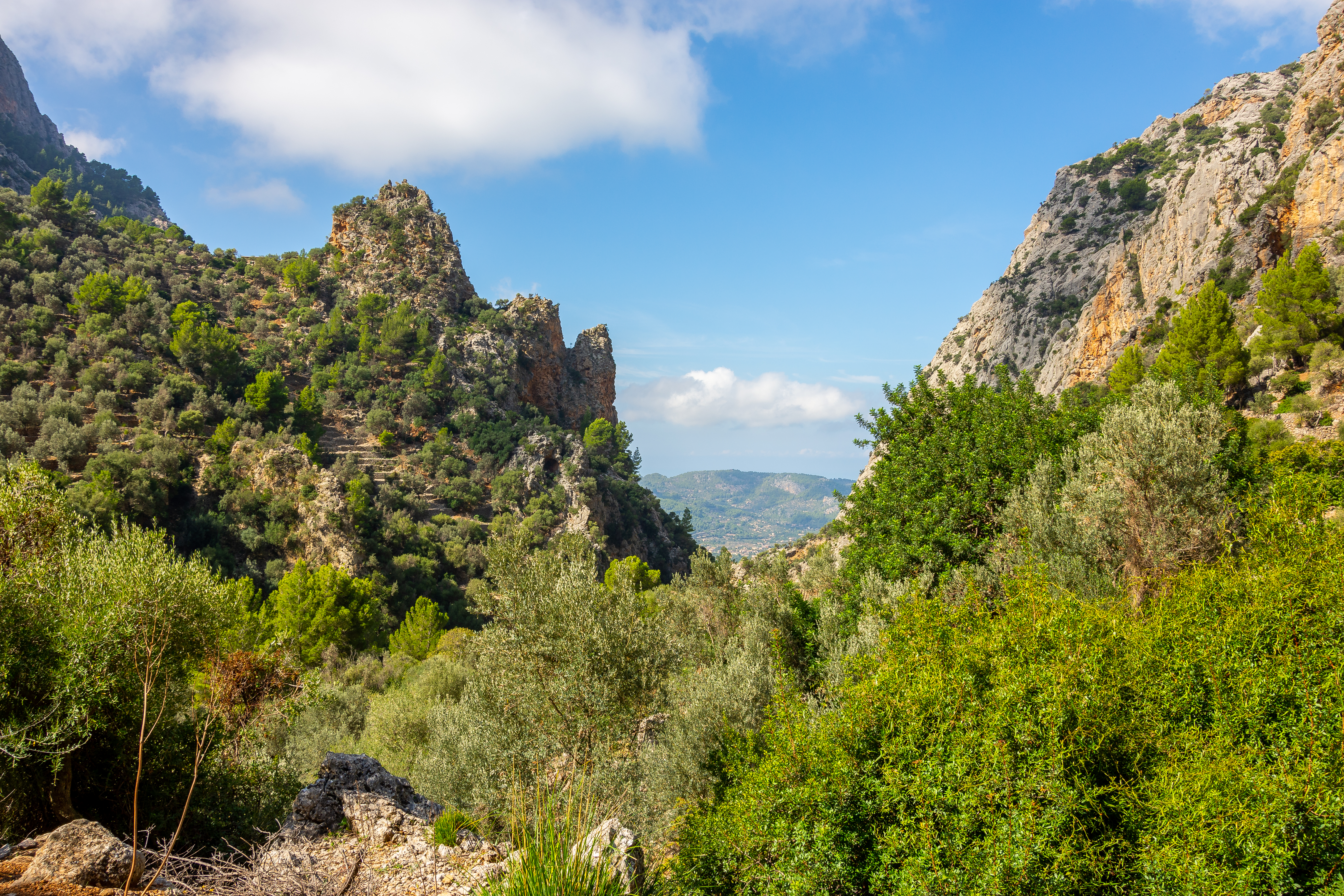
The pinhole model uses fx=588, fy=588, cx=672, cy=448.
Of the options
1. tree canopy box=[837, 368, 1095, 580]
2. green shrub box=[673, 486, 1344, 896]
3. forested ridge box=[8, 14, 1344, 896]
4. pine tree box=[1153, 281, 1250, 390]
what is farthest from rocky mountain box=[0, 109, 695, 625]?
pine tree box=[1153, 281, 1250, 390]

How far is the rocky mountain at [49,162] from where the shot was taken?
324 feet

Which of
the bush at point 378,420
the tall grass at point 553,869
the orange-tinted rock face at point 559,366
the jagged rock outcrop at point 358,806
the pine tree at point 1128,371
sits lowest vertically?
the jagged rock outcrop at point 358,806

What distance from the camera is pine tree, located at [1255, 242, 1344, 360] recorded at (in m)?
28.0

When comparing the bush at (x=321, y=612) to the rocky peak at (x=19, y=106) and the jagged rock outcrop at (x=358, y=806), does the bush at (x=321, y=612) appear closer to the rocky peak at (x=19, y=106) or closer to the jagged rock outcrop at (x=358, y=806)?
the jagged rock outcrop at (x=358, y=806)

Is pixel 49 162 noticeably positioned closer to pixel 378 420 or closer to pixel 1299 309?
pixel 378 420

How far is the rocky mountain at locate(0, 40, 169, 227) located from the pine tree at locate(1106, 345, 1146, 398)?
130 meters

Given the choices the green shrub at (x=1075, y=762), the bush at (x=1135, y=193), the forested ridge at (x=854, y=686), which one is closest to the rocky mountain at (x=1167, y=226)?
the bush at (x=1135, y=193)

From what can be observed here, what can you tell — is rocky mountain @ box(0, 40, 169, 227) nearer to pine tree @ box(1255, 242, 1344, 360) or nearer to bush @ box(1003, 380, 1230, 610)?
bush @ box(1003, 380, 1230, 610)

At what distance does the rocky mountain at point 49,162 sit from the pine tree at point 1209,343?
430ft

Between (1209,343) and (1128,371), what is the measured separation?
573 cm

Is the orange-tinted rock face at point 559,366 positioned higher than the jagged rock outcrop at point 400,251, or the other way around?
the jagged rock outcrop at point 400,251

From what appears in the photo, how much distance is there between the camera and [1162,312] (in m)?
41.8

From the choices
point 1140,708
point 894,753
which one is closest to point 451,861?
point 894,753

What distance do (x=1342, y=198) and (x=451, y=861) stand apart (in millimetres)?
51845
